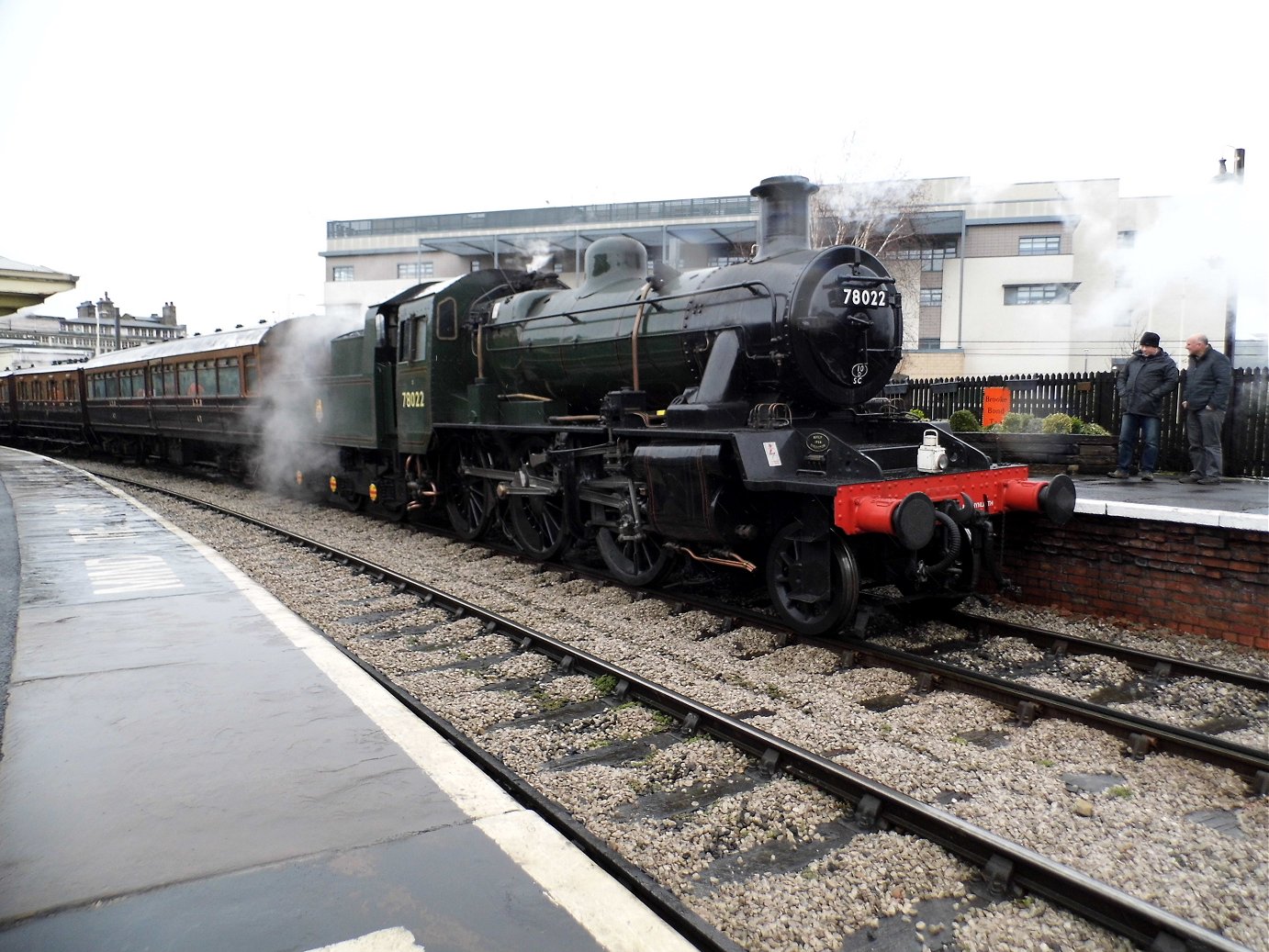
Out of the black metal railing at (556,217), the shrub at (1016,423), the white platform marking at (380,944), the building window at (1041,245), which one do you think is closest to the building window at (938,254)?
the building window at (1041,245)

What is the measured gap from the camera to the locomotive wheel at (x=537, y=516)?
27.1 feet

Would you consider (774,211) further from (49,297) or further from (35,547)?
(49,297)

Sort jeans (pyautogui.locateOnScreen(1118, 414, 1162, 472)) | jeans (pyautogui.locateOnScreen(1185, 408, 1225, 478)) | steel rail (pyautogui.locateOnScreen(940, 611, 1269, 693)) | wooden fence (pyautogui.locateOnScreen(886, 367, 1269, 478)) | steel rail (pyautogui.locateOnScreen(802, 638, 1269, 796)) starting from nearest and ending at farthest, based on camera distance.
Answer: steel rail (pyautogui.locateOnScreen(802, 638, 1269, 796)), steel rail (pyautogui.locateOnScreen(940, 611, 1269, 693)), jeans (pyautogui.locateOnScreen(1185, 408, 1225, 478)), jeans (pyautogui.locateOnScreen(1118, 414, 1162, 472)), wooden fence (pyautogui.locateOnScreen(886, 367, 1269, 478))

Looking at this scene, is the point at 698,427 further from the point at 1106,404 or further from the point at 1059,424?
the point at 1106,404

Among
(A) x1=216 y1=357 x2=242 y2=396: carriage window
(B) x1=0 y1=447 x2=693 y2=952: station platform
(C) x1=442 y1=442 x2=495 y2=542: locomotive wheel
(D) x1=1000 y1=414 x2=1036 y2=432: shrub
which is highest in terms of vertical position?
(A) x1=216 y1=357 x2=242 y2=396: carriage window

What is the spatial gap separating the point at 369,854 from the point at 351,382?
9509mm

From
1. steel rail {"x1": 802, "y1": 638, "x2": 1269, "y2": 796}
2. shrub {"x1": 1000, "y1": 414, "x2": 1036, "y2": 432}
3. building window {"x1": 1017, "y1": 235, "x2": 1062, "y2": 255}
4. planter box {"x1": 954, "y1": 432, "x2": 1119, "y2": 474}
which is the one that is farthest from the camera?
building window {"x1": 1017, "y1": 235, "x2": 1062, "y2": 255}

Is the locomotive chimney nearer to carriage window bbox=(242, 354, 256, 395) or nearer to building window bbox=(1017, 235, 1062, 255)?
carriage window bbox=(242, 354, 256, 395)

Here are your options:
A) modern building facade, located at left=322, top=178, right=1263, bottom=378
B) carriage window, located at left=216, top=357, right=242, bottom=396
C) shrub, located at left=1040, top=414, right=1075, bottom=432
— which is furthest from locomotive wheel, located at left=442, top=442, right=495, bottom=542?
modern building facade, located at left=322, top=178, right=1263, bottom=378

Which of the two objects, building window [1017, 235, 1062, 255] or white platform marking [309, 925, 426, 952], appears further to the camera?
building window [1017, 235, 1062, 255]

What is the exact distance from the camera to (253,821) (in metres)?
2.80

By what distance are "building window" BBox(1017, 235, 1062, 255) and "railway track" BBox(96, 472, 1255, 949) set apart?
31.2 m

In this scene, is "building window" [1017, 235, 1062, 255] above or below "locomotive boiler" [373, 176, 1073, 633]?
above

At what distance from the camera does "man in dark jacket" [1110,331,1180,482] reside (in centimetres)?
848
